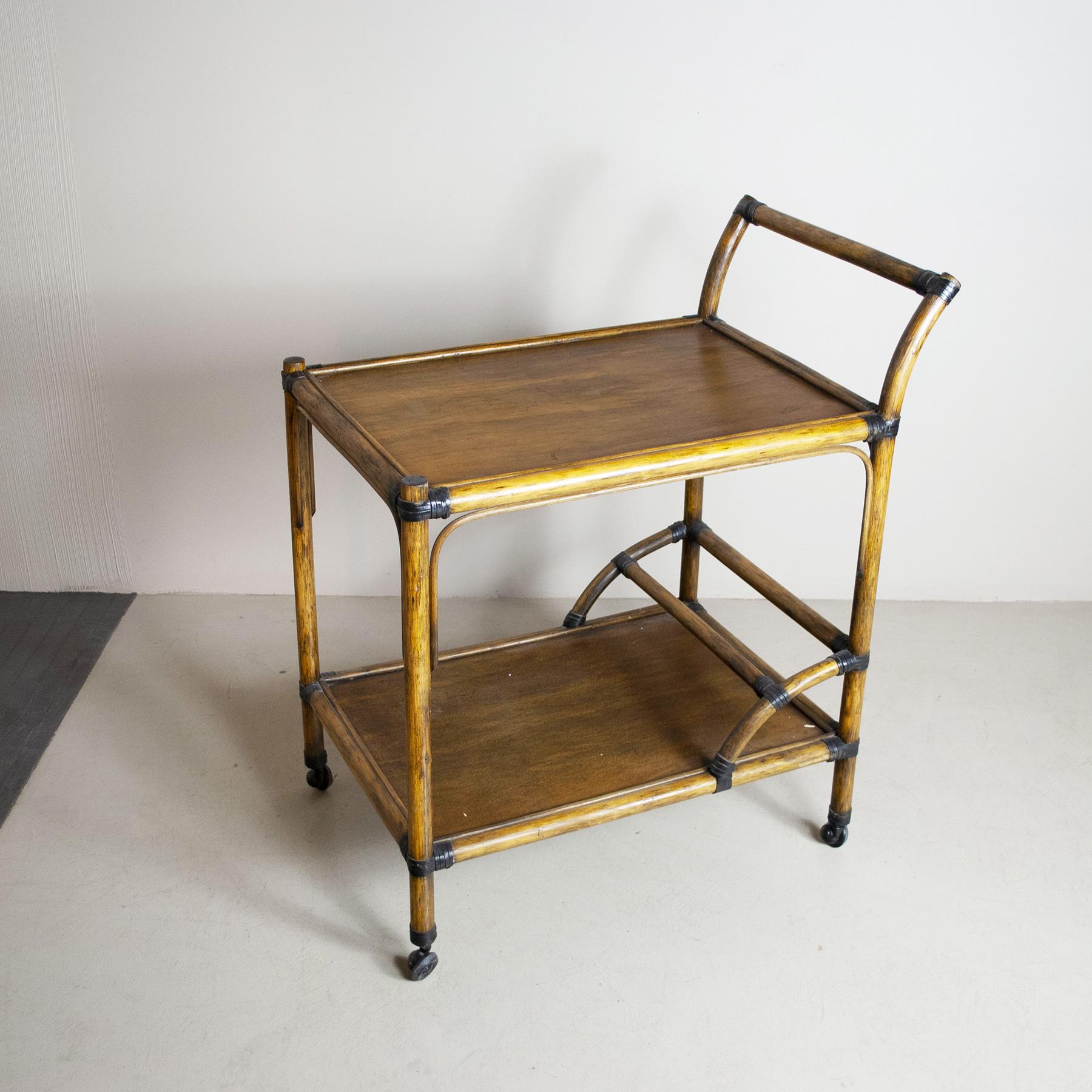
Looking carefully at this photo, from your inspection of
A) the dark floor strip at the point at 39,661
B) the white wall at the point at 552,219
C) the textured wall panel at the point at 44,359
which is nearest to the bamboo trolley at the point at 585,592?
the white wall at the point at 552,219

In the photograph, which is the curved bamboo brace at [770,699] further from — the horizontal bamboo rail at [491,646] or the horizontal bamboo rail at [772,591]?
the horizontal bamboo rail at [491,646]

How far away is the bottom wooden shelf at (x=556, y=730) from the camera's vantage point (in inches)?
86.7

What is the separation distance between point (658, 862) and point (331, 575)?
1.26 meters

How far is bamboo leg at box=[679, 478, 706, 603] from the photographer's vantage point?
2.74 m

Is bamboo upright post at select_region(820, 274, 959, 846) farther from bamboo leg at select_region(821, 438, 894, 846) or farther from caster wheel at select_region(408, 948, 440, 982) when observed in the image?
caster wheel at select_region(408, 948, 440, 982)

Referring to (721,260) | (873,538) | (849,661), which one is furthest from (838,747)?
(721,260)

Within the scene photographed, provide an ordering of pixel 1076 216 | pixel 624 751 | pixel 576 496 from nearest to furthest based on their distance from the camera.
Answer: pixel 576 496, pixel 624 751, pixel 1076 216

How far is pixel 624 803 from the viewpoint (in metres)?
2.21

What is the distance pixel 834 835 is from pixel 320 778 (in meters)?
1.03

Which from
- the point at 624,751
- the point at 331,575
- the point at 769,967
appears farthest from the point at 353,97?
the point at 769,967

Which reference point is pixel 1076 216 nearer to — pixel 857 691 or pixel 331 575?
pixel 857 691

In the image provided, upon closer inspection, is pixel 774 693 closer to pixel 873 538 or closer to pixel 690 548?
pixel 873 538

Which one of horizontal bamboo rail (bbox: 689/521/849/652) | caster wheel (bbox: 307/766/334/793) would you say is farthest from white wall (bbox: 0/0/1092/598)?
caster wheel (bbox: 307/766/334/793)

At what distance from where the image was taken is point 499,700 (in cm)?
252
